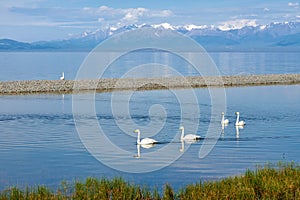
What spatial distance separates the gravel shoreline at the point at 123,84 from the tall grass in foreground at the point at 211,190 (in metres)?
37.1

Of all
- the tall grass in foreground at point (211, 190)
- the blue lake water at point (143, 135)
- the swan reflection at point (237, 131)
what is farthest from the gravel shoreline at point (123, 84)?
the tall grass in foreground at point (211, 190)

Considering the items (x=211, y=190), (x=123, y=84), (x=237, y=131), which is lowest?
(x=211, y=190)

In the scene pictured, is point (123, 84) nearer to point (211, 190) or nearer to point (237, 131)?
point (237, 131)

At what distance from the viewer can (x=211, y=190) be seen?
580 inches

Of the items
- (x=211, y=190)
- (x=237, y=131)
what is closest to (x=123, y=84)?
(x=237, y=131)

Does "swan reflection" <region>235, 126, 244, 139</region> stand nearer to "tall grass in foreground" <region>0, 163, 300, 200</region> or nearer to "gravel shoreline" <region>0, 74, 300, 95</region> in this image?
"tall grass in foreground" <region>0, 163, 300, 200</region>

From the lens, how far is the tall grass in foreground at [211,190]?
47.3ft

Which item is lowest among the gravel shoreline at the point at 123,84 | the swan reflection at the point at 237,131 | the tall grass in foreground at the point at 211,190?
the tall grass in foreground at the point at 211,190

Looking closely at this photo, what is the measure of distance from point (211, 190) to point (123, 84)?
44305 mm

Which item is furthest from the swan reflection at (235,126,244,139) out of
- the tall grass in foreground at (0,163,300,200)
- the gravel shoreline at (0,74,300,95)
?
the gravel shoreline at (0,74,300,95)

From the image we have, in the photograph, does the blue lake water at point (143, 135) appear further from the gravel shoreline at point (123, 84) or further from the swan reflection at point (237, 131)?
the gravel shoreline at point (123, 84)

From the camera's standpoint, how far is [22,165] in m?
21.9

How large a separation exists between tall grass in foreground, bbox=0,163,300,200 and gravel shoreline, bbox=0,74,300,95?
37.1 meters

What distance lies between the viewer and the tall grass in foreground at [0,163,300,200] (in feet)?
47.3
